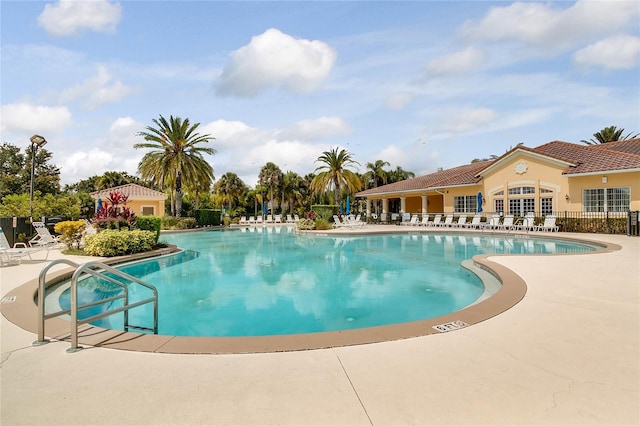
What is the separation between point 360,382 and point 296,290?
5.50 meters

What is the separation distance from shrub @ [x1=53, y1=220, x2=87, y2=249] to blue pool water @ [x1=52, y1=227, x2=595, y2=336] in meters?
3.38

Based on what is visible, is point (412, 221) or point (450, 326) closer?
point (450, 326)

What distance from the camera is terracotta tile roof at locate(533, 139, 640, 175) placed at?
64.6ft

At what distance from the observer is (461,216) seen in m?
26.8

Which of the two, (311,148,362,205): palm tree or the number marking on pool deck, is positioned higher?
(311,148,362,205): palm tree

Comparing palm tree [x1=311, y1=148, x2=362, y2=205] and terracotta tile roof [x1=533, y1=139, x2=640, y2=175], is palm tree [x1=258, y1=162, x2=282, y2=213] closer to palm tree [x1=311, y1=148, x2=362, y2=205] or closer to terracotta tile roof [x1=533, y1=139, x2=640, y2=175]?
palm tree [x1=311, y1=148, x2=362, y2=205]

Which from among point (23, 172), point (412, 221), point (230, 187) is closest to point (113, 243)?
point (412, 221)

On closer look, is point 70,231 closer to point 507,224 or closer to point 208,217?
point 208,217

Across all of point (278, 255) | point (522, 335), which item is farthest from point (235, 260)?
point (522, 335)

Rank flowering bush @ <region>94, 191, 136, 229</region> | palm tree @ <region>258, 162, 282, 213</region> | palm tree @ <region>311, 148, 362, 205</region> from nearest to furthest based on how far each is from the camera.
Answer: flowering bush @ <region>94, 191, 136, 229</region> < palm tree @ <region>311, 148, 362, 205</region> < palm tree @ <region>258, 162, 282, 213</region>

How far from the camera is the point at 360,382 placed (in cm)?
291

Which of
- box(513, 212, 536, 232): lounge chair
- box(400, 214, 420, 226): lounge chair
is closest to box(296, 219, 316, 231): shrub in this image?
box(400, 214, 420, 226): lounge chair

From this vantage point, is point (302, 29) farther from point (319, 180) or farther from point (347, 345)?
point (319, 180)

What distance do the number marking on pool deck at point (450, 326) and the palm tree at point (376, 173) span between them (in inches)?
1815
